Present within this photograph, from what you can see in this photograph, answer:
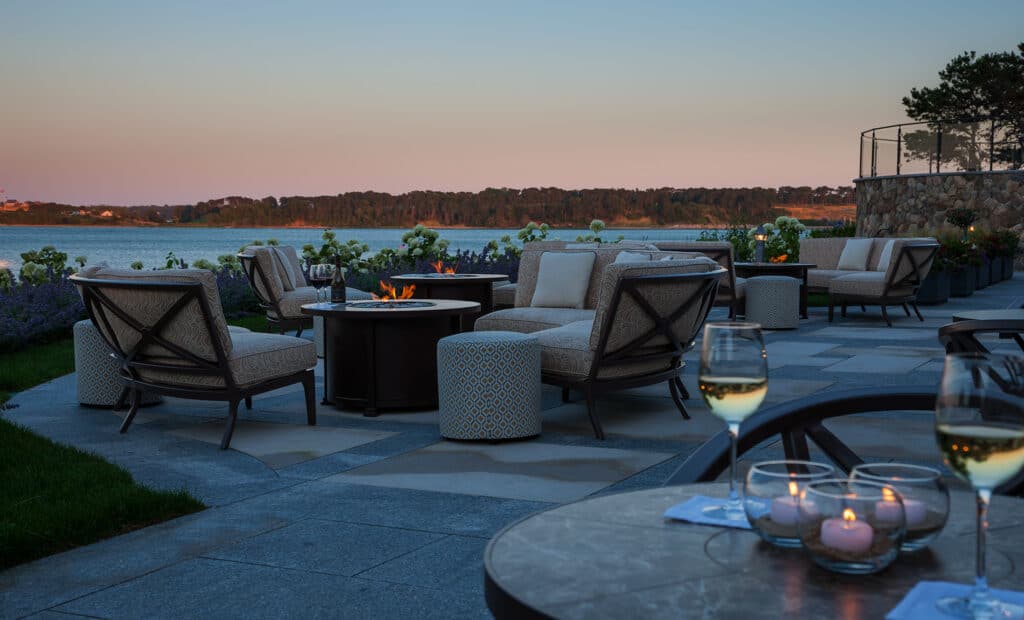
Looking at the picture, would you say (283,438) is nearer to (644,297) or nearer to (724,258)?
(644,297)

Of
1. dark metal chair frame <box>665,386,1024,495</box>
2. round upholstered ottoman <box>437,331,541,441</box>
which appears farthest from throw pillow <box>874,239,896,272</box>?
dark metal chair frame <box>665,386,1024,495</box>

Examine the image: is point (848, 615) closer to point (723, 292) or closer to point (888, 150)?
point (723, 292)

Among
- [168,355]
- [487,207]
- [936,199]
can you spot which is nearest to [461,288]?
[168,355]

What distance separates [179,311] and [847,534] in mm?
4715

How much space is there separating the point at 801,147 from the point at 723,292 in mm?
22820

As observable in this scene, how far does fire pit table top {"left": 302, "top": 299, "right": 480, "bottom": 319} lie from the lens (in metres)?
6.00

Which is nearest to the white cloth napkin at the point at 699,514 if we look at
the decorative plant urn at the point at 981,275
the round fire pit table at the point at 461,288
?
the round fire pit table at the point at 461,288

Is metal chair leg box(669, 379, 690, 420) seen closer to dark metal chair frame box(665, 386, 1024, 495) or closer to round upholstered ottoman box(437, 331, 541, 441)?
round upholstered ottoman box(437, 331, 541, 441)

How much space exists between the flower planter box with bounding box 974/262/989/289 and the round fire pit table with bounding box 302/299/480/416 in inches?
468

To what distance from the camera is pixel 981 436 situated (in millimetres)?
1007

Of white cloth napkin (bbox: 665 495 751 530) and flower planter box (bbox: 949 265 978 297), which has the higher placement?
white cloth napkin (bbox: 665 495 751 530)

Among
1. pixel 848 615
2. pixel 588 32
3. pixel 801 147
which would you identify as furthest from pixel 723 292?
pixel 801 147

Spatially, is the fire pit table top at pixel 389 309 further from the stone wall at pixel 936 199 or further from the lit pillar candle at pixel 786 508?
the stone wall at pixel 936 199

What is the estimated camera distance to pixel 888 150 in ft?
79.0
